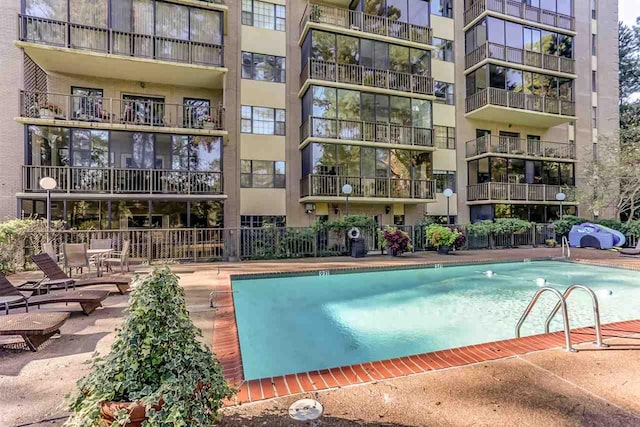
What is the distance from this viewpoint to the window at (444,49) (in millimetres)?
20719

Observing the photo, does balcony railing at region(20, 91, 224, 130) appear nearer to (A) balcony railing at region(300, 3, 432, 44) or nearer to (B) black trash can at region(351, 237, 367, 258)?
(A) balcony railing at region(300, 3, 432, 44)

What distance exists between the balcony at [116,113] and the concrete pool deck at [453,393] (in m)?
12.7

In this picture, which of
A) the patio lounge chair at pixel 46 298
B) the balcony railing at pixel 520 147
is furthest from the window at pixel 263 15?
the patio lounge chair at pixel 46 298

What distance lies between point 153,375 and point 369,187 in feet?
50.9

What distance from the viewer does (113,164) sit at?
1450cm

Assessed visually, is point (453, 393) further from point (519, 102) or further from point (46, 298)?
point (519, 102)

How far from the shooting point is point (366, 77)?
17.4 meters

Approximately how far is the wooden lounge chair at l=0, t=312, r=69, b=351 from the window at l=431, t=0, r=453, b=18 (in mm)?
23603

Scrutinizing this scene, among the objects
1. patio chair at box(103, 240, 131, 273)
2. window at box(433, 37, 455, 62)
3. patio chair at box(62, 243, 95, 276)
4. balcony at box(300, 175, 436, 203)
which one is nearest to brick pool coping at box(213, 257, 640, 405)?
patio chair at box(62, 243, 95, 276)

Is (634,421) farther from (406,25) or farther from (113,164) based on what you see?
(406,25)

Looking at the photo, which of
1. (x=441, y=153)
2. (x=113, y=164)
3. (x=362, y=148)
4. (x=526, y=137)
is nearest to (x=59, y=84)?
(x=113, y=164)

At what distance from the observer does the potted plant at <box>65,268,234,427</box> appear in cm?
177

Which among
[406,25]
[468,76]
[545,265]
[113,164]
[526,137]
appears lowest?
[545,265]

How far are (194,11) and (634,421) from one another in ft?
59.1
